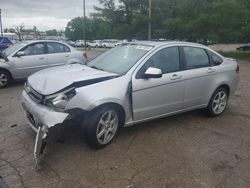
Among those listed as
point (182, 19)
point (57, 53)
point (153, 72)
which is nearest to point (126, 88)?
point (153, 72)

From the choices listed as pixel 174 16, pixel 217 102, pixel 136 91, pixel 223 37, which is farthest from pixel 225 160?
pixel 174 16

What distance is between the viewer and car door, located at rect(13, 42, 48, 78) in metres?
8.57

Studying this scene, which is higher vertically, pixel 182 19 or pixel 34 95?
pixel 182 19

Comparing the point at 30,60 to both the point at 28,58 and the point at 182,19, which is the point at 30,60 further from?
the point at 182,19

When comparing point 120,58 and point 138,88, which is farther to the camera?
point 120,58

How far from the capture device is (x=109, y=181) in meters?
3.28

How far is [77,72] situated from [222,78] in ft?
9.75

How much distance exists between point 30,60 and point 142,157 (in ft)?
20.1

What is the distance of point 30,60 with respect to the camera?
Answer: 8.73 meters

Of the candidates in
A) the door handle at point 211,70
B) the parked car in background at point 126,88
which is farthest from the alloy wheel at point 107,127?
the door handle at point 211,70

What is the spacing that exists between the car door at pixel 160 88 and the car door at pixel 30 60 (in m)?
5.34

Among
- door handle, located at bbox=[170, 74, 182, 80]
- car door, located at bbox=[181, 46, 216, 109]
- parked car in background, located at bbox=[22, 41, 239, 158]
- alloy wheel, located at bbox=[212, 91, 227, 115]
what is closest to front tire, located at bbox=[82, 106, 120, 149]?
parked car in background, located at bbox=[22, 41, 239, 158]

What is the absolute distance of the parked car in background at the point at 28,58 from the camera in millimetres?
8453

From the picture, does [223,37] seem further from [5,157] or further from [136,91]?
[5,157]
